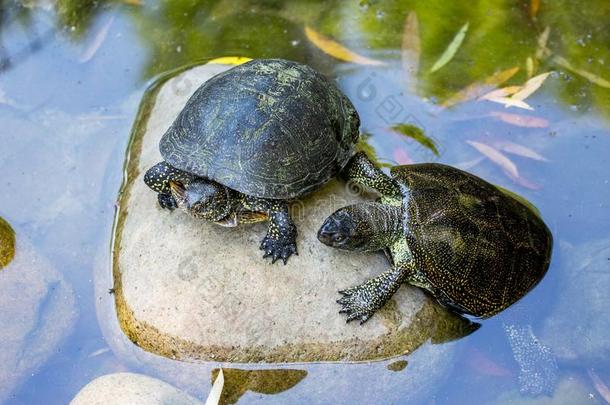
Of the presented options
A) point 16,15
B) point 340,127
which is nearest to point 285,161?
point 340,127

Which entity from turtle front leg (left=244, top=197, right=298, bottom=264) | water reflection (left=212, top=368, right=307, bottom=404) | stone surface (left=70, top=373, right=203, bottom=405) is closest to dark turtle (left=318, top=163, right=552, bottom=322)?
turtle front leg (left=244, top=197, right=298, bottom=264)

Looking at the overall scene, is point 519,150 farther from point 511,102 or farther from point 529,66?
point 529,66

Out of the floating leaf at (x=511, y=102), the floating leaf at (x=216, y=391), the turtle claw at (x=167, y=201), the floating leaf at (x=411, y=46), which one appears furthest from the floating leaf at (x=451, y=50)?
the floating leaf at (x=216, y=391)

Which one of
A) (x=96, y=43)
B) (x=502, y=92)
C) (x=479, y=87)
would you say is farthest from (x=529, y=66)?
(x=96, y=43)

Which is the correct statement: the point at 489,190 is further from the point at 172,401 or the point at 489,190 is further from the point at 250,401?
the point at 172,401

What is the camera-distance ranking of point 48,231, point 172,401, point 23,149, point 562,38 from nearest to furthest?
point 172,401 → point 48,231 → point 23,149 → point 562,38

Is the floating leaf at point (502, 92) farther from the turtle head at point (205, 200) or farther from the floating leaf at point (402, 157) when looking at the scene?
the turtle head at point (205, 200)

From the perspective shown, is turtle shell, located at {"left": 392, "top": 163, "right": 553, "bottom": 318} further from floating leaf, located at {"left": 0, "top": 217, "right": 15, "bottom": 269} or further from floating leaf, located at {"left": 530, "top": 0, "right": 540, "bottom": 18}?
floating leaf, located at {"left": 0, "top": 217, "right": 15, "bottom": 269}
